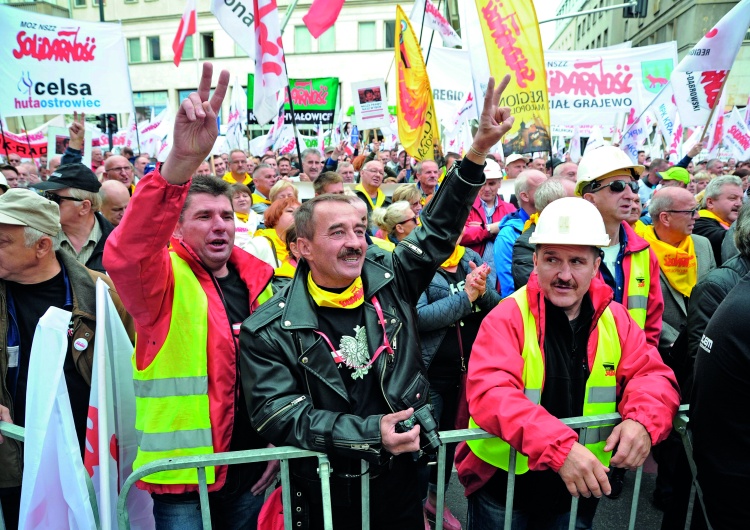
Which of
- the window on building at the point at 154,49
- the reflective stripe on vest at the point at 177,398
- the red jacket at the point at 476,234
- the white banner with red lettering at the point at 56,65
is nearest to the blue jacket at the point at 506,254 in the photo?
the red jacket at the point at 476,234

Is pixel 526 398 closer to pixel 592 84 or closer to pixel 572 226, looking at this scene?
pixel 572 226

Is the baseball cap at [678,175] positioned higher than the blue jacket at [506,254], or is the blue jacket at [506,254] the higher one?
the baseball cap at [678,175]

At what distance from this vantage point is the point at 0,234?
7.65 feet

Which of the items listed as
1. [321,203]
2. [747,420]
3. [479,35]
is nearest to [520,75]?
[479,35]

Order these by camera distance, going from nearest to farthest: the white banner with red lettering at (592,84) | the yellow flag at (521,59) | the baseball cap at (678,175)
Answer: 1. the yellow flag at (521,59)
2. the baseball cap at (678,175)
3. the white banner with red lettering at (592,84)

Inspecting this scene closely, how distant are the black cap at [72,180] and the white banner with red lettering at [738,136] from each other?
469 inches

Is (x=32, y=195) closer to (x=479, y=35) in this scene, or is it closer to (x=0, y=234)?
(x=0, y=234)

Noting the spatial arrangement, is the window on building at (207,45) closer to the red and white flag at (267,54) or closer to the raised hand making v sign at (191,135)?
the red and white flag at (267,54)

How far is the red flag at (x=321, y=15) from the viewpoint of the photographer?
20.9 ft

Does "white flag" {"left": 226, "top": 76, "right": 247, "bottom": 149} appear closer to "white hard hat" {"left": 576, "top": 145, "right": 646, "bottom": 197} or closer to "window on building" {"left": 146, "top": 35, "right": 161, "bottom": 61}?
"white hard hat" {"left": 576, "top": 145, "right": 646, "bottom": 197}

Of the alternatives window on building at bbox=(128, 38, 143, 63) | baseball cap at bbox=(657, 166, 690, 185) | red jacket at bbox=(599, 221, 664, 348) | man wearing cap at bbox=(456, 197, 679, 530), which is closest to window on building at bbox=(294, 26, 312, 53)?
window on building at bbox=(128, 38, 143, 63)

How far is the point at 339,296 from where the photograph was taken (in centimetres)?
205

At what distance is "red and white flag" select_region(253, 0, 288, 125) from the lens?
527 cm

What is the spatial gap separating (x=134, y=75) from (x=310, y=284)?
46.5 m
